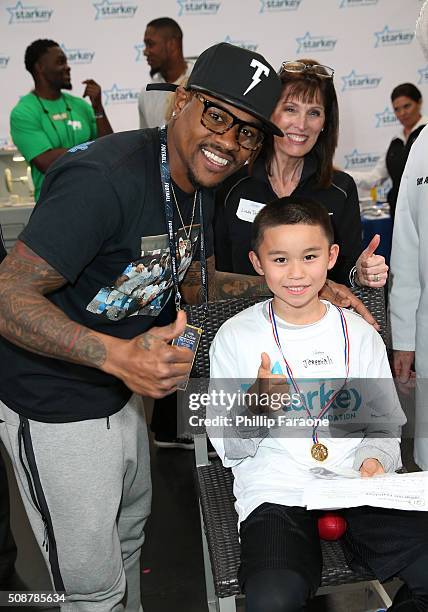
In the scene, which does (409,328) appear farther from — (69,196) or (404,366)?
(69,196)

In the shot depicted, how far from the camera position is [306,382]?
1.85m

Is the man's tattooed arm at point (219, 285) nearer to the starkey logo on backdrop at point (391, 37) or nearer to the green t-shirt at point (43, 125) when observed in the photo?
the green t-shirt at point (43, 125)

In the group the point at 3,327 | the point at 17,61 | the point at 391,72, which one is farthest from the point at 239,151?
the point at 391,72

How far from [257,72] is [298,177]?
934 millimetres

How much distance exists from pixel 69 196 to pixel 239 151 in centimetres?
47

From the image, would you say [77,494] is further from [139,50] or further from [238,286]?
[139,50]

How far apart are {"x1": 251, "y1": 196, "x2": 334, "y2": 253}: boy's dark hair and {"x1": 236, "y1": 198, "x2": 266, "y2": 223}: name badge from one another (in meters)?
0.51

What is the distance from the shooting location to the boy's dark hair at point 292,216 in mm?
1873

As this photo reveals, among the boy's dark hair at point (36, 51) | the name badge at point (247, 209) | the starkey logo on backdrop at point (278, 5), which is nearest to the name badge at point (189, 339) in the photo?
the name badge at point (247, 209)

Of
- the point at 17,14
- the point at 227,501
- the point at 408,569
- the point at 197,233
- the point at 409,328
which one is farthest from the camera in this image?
the point at 17,14

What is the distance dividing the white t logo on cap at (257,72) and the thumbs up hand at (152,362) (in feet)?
2.05

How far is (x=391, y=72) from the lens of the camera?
8078mm

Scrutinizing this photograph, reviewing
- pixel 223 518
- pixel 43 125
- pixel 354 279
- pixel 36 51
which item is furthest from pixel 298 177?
pixel 36 51

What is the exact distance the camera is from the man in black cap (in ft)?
4.58
